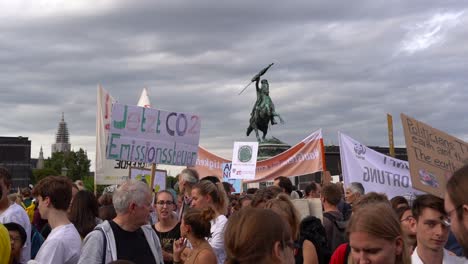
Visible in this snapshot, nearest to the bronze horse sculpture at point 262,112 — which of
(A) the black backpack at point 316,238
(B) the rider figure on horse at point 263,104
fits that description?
(B) the rider figure on horse at point 263,104

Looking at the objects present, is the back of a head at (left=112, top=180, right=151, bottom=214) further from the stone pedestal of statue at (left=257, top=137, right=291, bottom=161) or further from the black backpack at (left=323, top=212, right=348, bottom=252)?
the stone pedestal of statue at (left=257, top=137, right=291, bottom=161)

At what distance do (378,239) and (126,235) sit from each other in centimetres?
208

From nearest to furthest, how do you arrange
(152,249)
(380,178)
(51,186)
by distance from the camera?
(152,249) < (51,186) < (380,178)

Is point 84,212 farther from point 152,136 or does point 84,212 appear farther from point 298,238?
point 152,136

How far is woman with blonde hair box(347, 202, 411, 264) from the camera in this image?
10.4 feet

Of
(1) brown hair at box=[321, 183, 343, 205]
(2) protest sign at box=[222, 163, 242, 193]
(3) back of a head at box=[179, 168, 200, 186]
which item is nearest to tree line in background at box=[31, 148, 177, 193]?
(2) protest sign at box=[222, 163, 242, 193]

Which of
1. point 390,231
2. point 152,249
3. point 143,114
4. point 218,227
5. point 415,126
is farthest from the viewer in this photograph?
point 143,114

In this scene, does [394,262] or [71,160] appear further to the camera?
[71,160]

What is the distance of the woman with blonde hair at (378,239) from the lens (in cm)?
318

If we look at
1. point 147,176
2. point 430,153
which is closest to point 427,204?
point 430,153

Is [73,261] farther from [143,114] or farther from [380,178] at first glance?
[380,178]

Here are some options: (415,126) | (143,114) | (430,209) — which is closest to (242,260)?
(430,209)

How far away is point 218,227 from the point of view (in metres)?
6.02

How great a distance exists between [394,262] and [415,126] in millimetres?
3883
